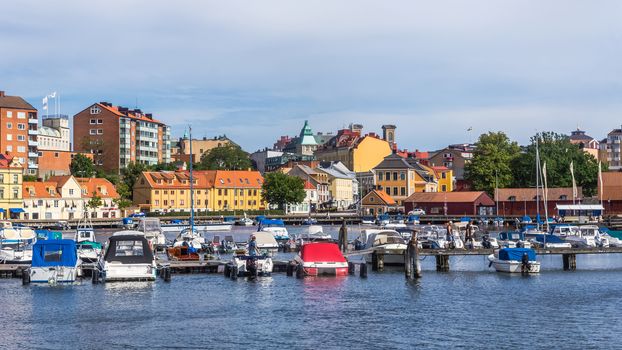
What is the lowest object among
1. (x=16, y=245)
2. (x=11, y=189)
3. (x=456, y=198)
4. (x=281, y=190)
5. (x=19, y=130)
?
(x=16, y=245)

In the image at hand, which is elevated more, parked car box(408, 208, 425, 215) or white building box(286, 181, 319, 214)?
white building box(286, 181, 319, 214)

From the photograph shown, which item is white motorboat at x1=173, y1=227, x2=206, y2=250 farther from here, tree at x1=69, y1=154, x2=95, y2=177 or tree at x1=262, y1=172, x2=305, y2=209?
tree at x1=69, y1=154, x2=95, y2=177

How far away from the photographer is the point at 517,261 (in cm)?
5944

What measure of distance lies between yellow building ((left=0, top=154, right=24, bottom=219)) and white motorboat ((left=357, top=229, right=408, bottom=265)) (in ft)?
290

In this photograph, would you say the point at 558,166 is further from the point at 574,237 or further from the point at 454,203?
the point at 574,237

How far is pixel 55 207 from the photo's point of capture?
147500 mm

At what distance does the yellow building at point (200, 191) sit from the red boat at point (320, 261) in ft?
364

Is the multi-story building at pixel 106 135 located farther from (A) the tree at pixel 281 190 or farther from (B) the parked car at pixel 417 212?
(B) the parked car at pixel 417 212

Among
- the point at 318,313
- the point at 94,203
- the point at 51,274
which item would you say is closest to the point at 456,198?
the point at 94,203

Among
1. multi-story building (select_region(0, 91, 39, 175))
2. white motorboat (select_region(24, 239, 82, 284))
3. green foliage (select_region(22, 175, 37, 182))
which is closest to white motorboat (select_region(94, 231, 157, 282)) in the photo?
white motorboat (select_region(24, 239, 82, 284))

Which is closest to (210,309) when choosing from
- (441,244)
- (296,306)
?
(296,306)

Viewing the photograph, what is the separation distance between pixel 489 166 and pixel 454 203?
14.4 metres

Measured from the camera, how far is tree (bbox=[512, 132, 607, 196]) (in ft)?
535

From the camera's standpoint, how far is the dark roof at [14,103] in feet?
538
